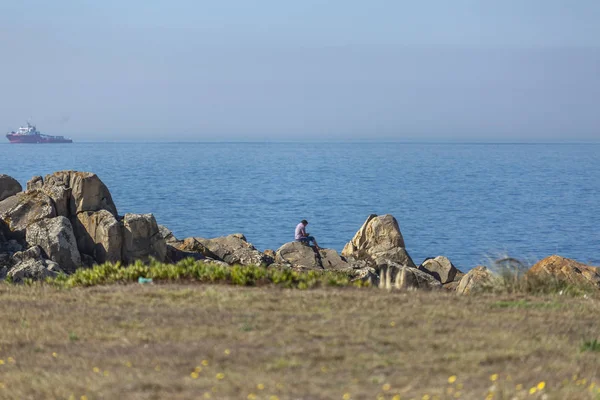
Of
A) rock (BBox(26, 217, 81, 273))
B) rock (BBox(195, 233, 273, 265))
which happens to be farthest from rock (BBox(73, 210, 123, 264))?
rock (BBox(195, 233, 273, 265))

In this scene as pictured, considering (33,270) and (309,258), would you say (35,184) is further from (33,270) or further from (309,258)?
(309,258)

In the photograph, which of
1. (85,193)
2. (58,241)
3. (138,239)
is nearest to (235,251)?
(138,239)

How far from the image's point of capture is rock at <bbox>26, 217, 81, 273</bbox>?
23.9m

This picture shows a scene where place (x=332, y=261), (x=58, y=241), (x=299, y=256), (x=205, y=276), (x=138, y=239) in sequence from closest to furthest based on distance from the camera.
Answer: (x=205, y=276), (x=58, y=241), (x=138, y=239), (x=332, y=261), (x=299, y=256)

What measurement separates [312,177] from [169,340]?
9907 cm

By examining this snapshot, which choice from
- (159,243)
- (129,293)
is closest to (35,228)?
(159,243)

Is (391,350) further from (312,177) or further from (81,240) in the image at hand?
(312,177)

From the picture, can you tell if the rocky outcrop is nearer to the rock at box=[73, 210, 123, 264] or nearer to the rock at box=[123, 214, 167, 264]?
the rock at box=[123, 214, 167, 264]

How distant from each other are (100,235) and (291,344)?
1735 cm

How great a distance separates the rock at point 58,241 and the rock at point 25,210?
2.99 feet

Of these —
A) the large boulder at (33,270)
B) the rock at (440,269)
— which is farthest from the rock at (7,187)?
the rock at (440,269)

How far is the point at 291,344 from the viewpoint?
30.9 feet

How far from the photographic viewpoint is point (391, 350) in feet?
30.0

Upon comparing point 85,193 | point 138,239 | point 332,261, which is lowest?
point 332,261
